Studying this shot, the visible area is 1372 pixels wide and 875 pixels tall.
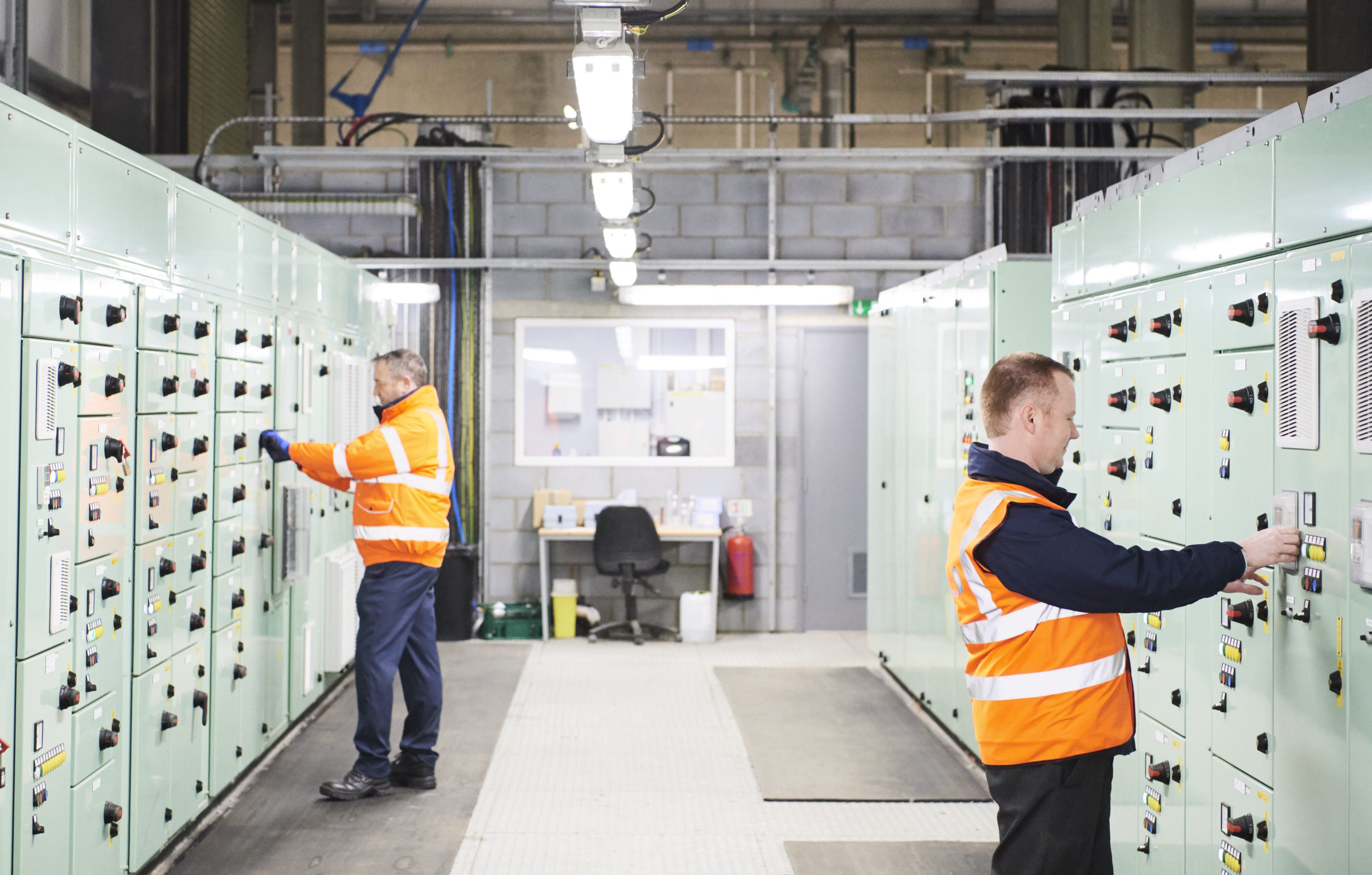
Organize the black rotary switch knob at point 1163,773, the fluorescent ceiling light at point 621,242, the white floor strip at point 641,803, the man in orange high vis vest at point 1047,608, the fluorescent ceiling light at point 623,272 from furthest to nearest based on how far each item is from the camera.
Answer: the fluorescent ceiling light at point 623,272
the fluorescent ceiling light at point 621,242
the white floor strip at point 641,803
the black rotary switch knob at point 1163,773
the man in orange high vis vest at point 1047,608

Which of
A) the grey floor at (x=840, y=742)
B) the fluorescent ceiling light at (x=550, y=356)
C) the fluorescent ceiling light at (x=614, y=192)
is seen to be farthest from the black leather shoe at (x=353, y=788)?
the fluorescent ceiling light at (x=550, y=356)

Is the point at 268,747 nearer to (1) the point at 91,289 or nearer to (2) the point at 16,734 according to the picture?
(2) the point at 16,734

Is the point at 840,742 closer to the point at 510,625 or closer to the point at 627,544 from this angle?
the point at 627,544

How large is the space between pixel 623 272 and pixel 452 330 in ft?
4.93

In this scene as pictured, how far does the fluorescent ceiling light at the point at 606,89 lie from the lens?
3035 mm

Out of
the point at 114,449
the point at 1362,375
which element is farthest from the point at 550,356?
the point at 1362,375

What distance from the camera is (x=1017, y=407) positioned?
208cm

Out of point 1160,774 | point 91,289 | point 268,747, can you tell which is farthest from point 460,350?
point 1160,774

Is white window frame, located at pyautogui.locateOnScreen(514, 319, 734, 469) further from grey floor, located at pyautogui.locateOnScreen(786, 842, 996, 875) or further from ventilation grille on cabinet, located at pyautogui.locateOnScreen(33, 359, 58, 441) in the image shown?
ventilation grille on cabinet, located at pyautogui.locateOnScreen(33, 359, 58, 441)

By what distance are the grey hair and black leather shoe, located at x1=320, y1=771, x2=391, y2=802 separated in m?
1.55

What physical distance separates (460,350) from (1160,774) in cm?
537

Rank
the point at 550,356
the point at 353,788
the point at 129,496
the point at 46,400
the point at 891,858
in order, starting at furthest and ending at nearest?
the point at 550,356 < the point at 353,788 < the point at 891,858 < the point at 129,496 < the point at 46,400

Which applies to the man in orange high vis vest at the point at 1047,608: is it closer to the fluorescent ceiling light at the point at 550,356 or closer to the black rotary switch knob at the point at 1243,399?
the black rotary switch knob at the point at 1243,399

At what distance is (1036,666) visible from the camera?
2025mm
